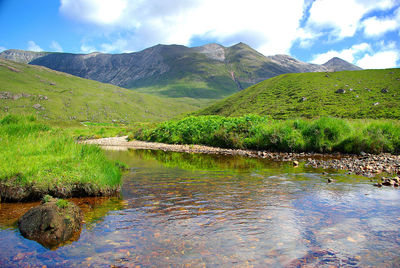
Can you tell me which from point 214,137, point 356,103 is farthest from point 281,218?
point 356,103

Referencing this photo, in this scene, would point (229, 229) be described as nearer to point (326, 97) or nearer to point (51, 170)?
point (51, 170)

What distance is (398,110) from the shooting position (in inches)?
2512

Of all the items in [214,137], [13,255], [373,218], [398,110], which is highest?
[398,110]

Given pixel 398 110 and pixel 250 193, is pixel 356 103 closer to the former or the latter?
pixel 398 110

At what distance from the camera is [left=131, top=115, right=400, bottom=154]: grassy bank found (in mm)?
24830

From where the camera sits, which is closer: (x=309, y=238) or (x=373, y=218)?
(x=309, y=238)

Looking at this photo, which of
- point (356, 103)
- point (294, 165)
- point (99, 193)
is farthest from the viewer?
point (356, 103)

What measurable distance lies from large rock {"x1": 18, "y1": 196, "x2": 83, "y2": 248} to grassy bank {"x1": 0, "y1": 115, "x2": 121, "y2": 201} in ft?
9.04

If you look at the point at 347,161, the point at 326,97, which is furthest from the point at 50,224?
the point at 326,97

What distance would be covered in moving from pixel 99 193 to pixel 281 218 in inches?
283

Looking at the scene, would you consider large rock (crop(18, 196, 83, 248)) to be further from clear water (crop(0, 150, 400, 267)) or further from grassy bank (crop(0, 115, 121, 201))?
grassy bank (crop(0, 115, 121, 201))

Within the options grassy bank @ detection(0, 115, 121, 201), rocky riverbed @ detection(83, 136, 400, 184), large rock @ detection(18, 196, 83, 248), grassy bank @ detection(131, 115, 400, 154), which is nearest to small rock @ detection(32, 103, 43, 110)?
grassy bank @ detection(131, 115, 400, 154)

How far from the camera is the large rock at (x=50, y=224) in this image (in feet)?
22.5

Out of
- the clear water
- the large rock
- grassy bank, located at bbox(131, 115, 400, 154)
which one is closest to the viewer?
the clear water
